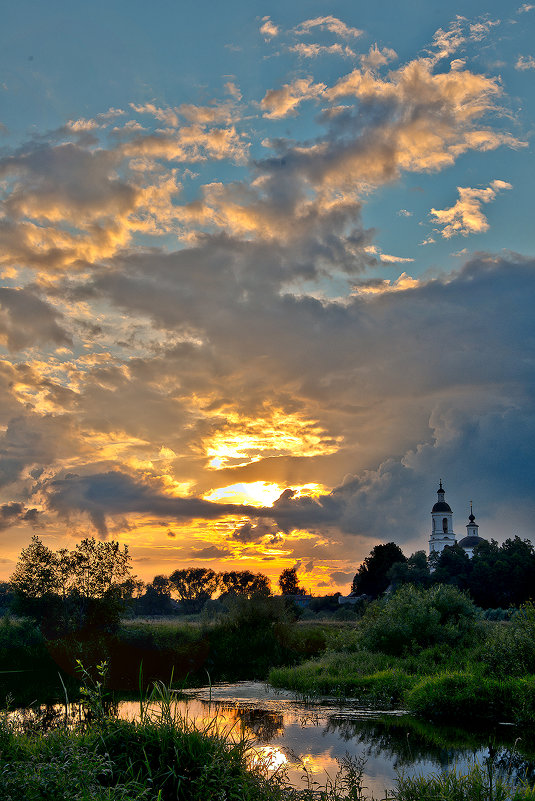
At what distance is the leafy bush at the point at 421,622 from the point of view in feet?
89.3

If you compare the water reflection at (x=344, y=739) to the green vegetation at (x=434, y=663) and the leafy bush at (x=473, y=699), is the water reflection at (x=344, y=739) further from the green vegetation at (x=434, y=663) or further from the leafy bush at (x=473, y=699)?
the green vegetation at (x=434, y=663)

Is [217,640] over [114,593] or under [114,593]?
under

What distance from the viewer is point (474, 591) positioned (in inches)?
2862

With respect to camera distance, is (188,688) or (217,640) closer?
(188,688)

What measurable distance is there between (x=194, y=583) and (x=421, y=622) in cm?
8846

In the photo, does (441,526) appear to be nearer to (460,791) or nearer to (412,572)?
(412,572)

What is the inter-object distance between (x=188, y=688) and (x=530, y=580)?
179 ft

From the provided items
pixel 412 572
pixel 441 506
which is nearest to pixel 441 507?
pixel 441 506

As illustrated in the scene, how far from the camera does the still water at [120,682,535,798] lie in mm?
12711

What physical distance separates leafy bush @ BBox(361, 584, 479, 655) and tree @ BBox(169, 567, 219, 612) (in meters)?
82.3

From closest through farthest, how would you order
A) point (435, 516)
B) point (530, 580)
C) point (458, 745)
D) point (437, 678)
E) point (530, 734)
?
point (458, 745), point (530, 734), point (437, 678), point (530, 580), point (435, 516)

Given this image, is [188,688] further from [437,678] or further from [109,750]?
[109,750]

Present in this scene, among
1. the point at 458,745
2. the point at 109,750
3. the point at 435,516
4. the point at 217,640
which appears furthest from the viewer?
the point at 435,516

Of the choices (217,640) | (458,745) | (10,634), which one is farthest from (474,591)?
(458,745)
